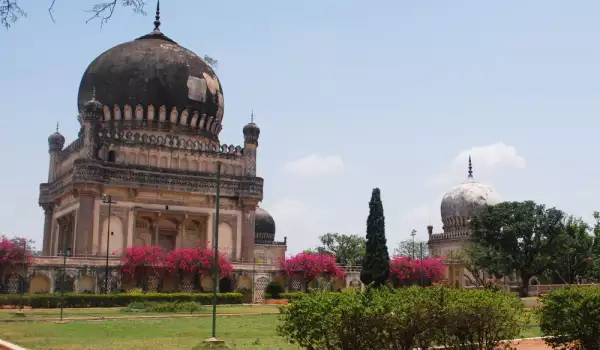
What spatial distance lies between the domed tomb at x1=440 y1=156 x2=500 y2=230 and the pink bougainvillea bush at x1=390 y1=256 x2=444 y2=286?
644 inches

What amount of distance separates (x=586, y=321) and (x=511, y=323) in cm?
188

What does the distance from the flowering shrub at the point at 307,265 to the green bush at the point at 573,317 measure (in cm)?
3470

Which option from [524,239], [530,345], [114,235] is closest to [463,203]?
[524,239]

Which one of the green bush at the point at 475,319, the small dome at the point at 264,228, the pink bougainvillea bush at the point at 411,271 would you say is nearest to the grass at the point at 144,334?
the green bush at the point at 475,319

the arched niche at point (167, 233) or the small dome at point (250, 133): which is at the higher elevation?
the small dome at point (250, 133)

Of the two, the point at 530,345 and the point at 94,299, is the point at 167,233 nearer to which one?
the point at 94,299

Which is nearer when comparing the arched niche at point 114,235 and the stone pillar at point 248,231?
the arched niche at point 114,235

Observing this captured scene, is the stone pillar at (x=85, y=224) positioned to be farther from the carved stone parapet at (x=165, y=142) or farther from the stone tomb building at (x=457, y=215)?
the stone tomb building at (x=457, y=215)

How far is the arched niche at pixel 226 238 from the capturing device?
169 feet

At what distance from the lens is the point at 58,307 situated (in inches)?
1494

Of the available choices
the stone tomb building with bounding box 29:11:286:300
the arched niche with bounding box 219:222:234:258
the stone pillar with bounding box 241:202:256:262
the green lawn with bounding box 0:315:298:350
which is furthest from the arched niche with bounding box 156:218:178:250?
the green lawn with bounding box 0:315:298:350

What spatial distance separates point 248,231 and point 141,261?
997 centimetres

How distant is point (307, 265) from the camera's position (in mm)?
49812

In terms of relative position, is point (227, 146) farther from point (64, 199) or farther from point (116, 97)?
point (64, 199)
